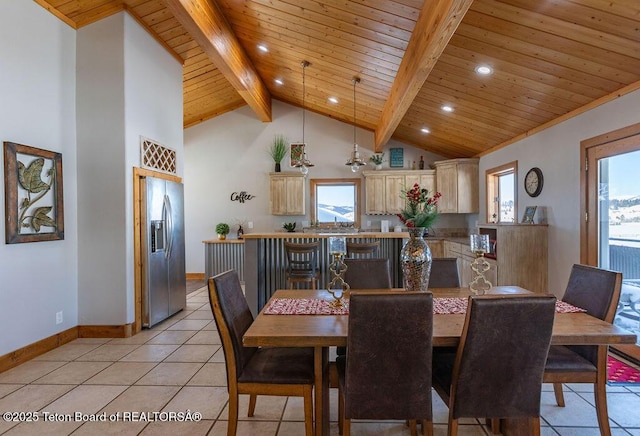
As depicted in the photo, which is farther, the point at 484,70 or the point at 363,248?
the point at 363,248

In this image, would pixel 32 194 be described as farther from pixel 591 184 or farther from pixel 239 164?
pixel 591 184

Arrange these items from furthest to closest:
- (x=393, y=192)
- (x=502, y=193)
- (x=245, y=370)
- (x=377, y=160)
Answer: (x=377, y=160)
(x=393, y=192)
(x=502, y=193)
(x=245, y=370)

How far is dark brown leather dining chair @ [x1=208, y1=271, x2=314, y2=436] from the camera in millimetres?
1788

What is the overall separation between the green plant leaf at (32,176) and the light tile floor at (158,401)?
61.6 inches

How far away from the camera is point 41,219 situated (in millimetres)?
3252

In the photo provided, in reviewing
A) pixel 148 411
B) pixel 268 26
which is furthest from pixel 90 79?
pixel 148 411

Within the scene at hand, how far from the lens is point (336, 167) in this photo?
23.6 ft

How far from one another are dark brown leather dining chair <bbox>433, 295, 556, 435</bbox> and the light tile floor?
662mm

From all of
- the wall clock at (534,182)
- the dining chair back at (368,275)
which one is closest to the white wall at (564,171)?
the wall clock at (534,182)

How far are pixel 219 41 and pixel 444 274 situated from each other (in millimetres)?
3481

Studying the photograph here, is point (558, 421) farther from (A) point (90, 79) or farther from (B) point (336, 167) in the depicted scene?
(B) point (336, 167)

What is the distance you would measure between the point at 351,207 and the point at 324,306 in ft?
17.3

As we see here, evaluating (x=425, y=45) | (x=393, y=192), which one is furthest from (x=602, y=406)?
(x=393, y=192)

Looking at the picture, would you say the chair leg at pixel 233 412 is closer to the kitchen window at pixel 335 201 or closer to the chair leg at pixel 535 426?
the chair leg at pixel 535 426
